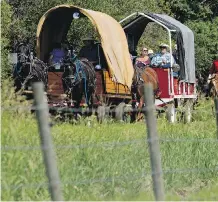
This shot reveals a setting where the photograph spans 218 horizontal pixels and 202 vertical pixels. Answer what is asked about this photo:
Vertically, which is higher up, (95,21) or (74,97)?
(95,21)

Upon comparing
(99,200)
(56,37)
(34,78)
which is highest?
(56,37)

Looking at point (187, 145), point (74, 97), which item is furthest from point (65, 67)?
Answer: point (187, 145)

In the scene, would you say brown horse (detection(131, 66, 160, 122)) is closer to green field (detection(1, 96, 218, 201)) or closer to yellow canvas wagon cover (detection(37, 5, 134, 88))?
yellow canvas wagon cover (detection(37, 5, 134, 88))

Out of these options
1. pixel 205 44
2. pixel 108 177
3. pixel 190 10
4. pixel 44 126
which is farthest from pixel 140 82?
pixel 190 10

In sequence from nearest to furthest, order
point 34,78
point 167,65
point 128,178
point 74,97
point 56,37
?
1. point 128,178
2. point 34,78
3. point 74,97
4. point 56,37
5. point 167,65

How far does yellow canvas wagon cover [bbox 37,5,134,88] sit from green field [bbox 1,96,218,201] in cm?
636

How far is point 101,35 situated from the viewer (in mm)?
18750

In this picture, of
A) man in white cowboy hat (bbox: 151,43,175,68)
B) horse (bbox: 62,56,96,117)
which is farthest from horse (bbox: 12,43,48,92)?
man in white cowboy hat (bbox: 151,43,175,68)

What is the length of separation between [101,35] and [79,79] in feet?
4.12

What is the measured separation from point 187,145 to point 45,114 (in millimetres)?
5535

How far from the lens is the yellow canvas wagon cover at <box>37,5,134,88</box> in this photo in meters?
19.0

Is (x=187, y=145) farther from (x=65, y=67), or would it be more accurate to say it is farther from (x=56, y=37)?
(x=56, y=37)

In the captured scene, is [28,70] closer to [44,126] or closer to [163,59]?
[163,59]

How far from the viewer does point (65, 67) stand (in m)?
18.8
